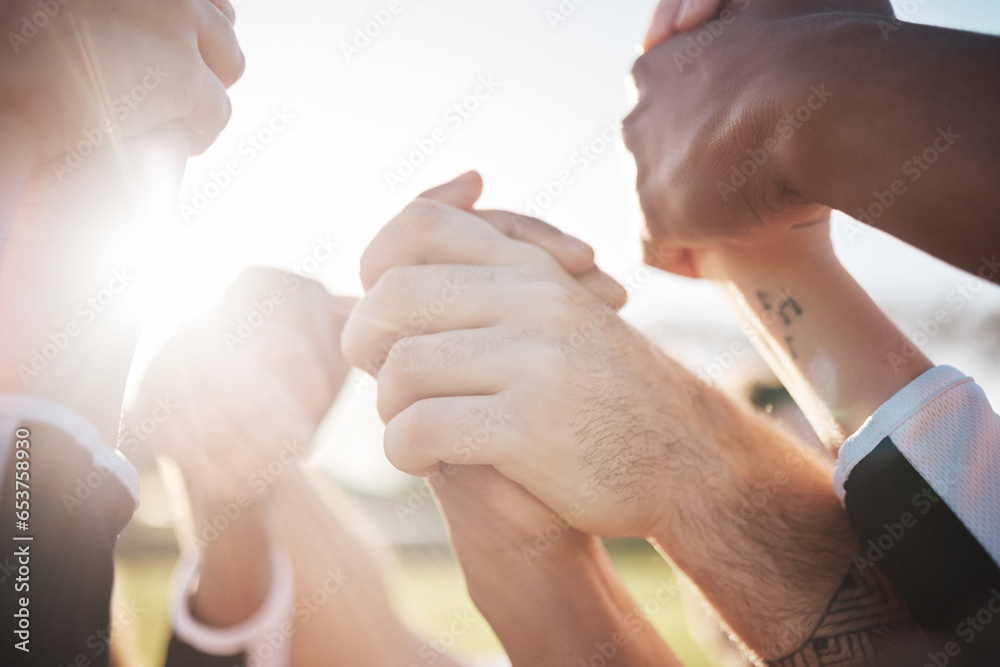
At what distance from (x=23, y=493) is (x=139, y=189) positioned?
482 mm

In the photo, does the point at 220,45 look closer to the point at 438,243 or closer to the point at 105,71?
the point at 105,71

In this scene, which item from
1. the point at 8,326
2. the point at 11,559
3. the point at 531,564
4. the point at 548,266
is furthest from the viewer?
the point at 548,266

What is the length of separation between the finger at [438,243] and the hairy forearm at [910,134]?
1.78 ft

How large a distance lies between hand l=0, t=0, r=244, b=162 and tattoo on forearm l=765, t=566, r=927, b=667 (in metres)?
1.44

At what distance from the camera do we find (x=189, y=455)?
179 cm

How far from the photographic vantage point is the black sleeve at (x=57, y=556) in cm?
62

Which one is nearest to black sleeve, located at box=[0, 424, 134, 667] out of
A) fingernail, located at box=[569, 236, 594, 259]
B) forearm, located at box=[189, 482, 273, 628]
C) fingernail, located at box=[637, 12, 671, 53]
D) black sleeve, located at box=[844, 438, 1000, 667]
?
fingernail, located at box=[569, 236, 594, 259]

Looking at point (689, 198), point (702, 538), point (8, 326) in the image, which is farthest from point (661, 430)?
point (8, 326)

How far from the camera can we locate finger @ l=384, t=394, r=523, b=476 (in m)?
0.85

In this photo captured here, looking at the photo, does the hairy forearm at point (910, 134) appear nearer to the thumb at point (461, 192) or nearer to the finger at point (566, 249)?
the finger at point (566, 249)

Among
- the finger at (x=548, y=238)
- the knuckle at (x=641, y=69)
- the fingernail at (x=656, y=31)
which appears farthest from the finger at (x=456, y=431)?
the fingernail at (x=656, y=31)

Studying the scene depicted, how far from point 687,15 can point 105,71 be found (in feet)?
3.92

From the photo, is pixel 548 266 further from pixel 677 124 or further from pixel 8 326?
pixel 8 326

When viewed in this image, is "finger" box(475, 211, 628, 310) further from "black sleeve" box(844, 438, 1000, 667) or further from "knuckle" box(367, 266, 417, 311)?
"black sleeve" box(844, 438, 1000, 667)
